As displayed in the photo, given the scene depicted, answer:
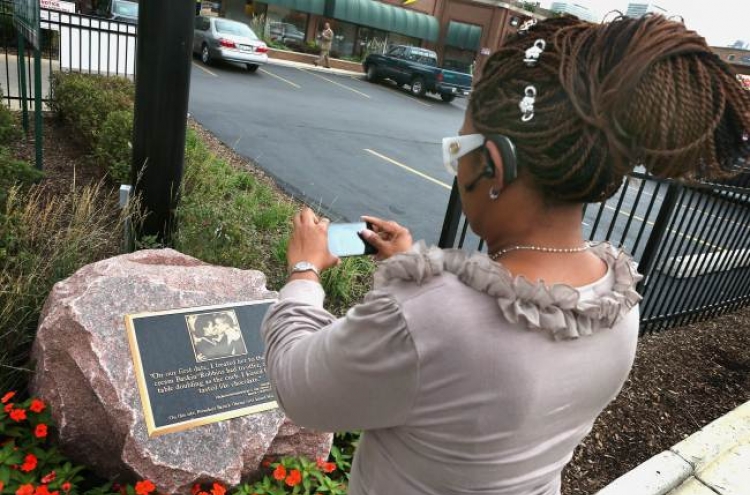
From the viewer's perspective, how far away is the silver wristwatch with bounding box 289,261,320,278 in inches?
54.6

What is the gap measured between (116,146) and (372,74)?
19.1 meters

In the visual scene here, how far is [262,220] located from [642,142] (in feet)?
13.6

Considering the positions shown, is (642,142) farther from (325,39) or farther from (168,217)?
(325,39)

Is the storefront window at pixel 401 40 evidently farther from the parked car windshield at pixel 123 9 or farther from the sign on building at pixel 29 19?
the sign on building at pixel 29 19

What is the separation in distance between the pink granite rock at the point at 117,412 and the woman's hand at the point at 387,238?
4.37 feet

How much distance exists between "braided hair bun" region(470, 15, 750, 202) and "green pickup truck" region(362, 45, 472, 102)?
20331mm

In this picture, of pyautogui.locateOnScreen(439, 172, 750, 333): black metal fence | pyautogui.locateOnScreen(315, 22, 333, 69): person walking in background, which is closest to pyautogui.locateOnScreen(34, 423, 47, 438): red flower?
pyautogui.locateOnScreen(439, 172, 750, 333): black metal fence

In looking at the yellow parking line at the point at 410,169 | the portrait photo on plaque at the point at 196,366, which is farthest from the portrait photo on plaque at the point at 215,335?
the yellow parking line at the point at 410,169

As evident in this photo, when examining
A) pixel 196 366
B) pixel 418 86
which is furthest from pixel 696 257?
pixel 418 86

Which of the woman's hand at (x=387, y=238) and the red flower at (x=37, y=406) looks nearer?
the woman's hand at (x=387, y=238)

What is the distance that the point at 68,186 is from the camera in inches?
200

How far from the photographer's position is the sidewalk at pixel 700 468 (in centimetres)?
315

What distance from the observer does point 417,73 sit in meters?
21.3

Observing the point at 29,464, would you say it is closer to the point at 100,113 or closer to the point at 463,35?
the point at 100,113
